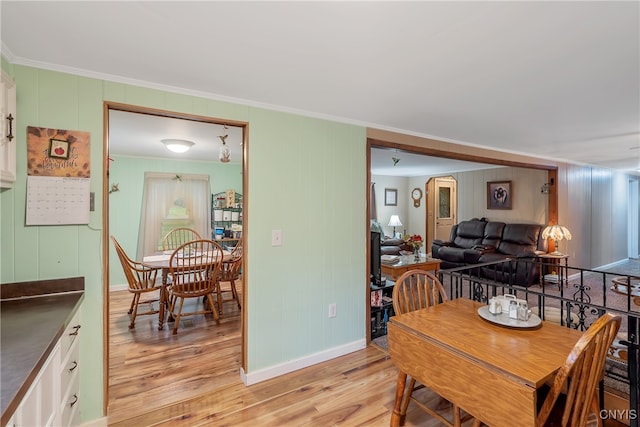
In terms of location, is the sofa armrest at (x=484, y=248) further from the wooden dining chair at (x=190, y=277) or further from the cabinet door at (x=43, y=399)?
the cabinet door at (x=43, y=399)

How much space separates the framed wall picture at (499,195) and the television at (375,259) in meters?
4.55

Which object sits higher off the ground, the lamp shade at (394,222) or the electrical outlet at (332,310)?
the lamp shade at (394,222)

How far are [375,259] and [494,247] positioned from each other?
153 inches

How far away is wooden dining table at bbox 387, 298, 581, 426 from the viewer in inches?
47.8

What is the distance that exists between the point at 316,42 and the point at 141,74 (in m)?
1.14

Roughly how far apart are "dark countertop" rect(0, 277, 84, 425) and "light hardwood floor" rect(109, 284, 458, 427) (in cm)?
92

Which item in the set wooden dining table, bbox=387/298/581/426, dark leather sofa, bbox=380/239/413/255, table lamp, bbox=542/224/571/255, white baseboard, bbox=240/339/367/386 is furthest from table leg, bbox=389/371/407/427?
table lamp, bbox=542/224/571/255

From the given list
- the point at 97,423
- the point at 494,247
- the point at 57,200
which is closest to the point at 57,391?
the point at 97,423

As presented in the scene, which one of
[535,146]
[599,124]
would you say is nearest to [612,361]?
[599,124]

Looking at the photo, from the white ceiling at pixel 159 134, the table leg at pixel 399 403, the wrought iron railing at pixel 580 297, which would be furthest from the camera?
the white ceiling at pixel 159 134

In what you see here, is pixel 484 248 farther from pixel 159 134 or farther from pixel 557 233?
pixel 159 134

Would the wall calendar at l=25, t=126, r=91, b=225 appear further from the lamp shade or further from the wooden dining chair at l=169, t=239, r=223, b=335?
the lamp shade

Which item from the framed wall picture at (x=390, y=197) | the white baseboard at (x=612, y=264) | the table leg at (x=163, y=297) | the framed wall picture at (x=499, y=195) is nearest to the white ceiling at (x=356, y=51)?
the table leg at (x=163, y=297)

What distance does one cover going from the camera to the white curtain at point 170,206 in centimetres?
502
